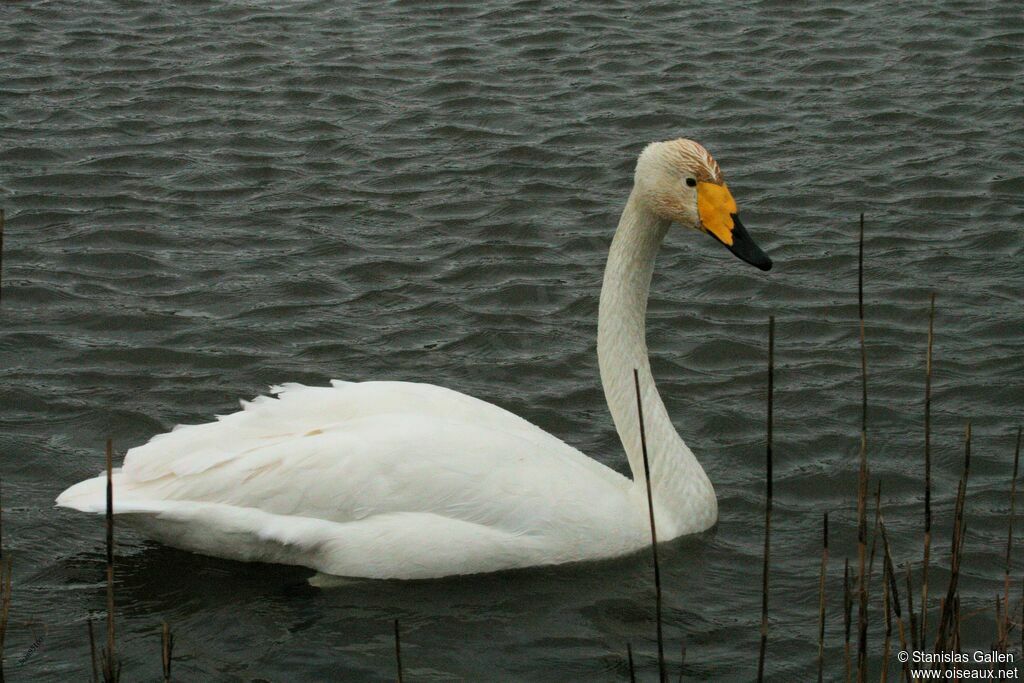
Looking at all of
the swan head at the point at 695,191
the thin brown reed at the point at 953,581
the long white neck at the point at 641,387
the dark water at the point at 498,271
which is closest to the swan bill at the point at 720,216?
the swan head at the point at 695,191

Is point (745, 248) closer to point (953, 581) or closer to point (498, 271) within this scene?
point (953, 581)

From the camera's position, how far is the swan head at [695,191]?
681 cm

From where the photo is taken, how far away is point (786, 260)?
31.6 ft

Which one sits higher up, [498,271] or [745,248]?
[745,248]

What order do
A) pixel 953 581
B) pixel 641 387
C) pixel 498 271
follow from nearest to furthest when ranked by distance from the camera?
pixel 953 581, pixel 641 387, pixel 498 271

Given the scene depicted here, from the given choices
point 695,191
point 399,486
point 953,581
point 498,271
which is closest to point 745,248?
point 695,191

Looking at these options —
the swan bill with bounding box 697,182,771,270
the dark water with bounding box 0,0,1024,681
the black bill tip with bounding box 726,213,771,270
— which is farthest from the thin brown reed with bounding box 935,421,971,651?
the swan bill with bounding box 697,182,771,270

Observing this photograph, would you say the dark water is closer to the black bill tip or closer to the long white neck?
the long white neck

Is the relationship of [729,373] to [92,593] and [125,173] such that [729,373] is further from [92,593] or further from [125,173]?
[125,173]

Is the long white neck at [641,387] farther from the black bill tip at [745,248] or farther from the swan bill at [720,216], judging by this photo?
the black bill tip at [745,248]

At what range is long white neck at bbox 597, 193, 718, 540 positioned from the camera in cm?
688

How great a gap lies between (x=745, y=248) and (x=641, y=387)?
78 cm

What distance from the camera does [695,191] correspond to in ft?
22.5

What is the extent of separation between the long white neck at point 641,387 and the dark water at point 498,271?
0.22 metres
